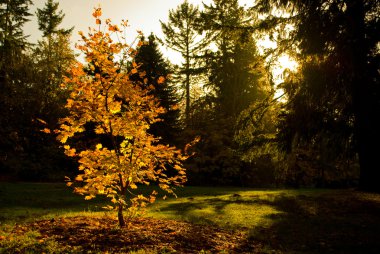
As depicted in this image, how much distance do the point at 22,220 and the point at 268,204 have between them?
8.97m

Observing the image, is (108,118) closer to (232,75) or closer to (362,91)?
(362,91)

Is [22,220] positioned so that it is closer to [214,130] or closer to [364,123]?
[364,123]

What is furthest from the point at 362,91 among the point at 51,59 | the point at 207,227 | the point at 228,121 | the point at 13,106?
the point at 51,59

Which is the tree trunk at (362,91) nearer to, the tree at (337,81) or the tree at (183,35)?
the tree at (337,81)

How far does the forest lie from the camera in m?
7.07

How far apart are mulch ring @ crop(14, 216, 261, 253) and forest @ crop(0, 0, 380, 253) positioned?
0.38 feet

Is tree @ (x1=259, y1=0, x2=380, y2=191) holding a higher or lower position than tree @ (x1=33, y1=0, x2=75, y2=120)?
lower

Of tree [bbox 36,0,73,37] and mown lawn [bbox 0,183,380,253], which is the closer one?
mown lawn [bbox 0,183,380,253]

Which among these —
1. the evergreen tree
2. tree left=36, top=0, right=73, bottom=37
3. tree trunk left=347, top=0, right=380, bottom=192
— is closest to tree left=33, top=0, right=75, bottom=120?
tree left=36, top=0, right=73, bottom=37

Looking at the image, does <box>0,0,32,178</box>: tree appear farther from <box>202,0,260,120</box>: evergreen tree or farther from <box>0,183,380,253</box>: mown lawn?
<box>202,0,260,120</box>: evergreen tree

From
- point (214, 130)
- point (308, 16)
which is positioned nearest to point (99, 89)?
point (308, 16)

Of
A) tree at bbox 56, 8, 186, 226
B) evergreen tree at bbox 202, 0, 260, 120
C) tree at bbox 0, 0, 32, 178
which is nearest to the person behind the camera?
tree at bbox 56, 8, 186, 226

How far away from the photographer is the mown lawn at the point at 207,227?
240 inches

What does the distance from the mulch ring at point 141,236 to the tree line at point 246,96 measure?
11.2 ft
